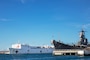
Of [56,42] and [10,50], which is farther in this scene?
[10,50]

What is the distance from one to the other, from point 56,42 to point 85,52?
86.0ft

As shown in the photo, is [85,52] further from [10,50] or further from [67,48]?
[10,50]

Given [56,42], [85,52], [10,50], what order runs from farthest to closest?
[10,50] → [56,42] → [85,52]

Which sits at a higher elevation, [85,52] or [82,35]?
[82,35]

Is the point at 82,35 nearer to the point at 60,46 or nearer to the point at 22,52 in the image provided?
the point at 60,46

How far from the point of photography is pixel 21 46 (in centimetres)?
19812

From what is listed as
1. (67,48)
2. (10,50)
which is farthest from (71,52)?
(10,50)

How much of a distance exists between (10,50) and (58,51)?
267ft

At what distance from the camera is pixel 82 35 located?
428 ft

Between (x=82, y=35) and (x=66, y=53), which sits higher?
(x=82, y=35)

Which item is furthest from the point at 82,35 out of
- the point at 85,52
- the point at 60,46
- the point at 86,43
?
the point at 85,52

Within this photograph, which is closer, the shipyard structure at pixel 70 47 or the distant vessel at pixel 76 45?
the shipyard structure at pixel 70 47

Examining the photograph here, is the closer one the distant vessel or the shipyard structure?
the shipyard structure

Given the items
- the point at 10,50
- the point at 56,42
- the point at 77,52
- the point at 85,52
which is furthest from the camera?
the point at 10,50
